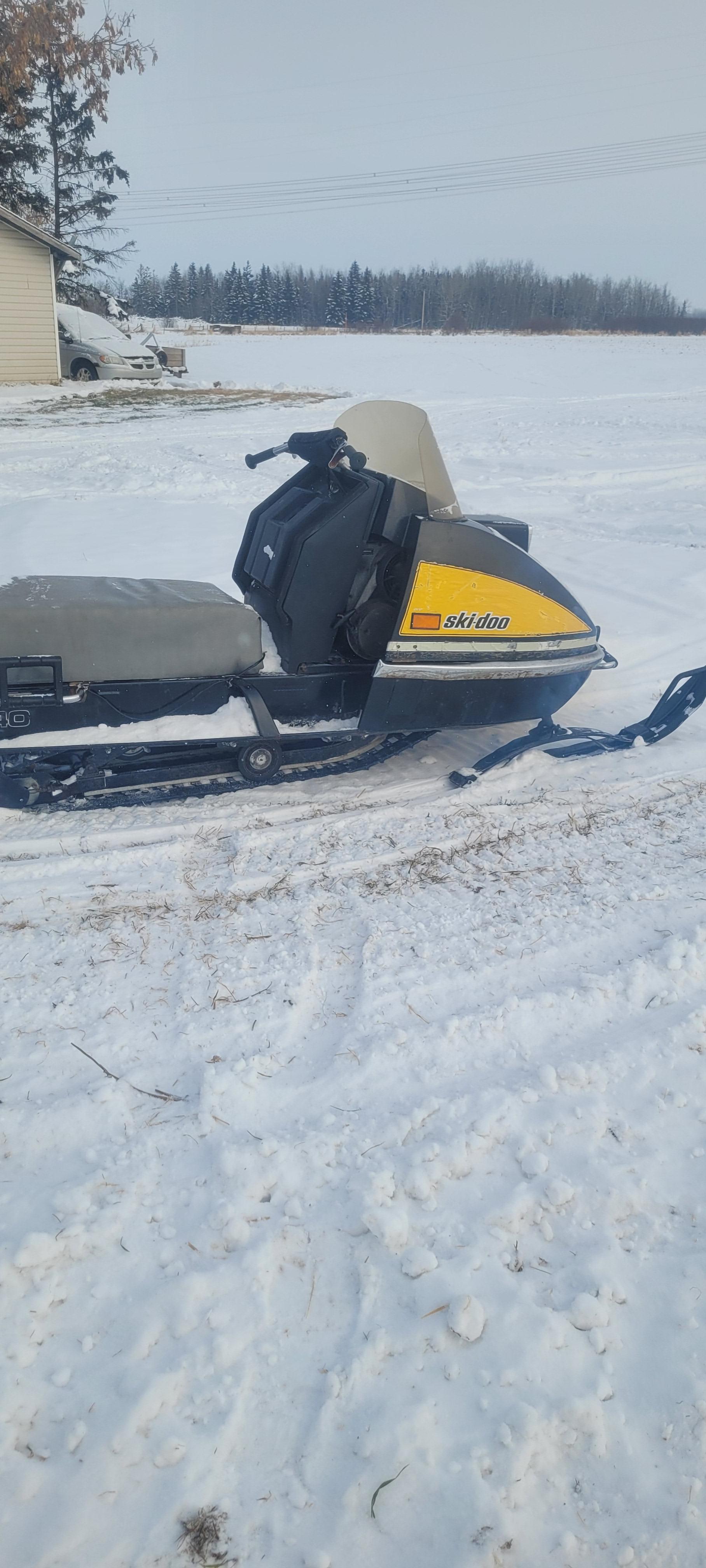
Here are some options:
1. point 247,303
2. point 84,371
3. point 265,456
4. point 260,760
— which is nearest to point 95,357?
point 84,371

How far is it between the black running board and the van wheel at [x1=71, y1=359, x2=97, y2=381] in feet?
66.2

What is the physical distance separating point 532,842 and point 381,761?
1029 millimetres

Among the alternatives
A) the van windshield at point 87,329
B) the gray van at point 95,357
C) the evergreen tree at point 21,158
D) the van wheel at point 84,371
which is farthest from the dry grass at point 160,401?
the evergreen tree at point 21,158

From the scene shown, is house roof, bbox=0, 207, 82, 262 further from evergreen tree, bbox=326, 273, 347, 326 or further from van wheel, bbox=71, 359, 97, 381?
evergreen tree, bbox=326, 273, 347, 326

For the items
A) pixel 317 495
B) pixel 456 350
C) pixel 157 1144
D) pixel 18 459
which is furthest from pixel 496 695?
pixel 456 350

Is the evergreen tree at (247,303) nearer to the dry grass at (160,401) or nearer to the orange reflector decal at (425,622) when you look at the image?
the dry grass at (160,401)

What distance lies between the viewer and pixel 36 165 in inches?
966

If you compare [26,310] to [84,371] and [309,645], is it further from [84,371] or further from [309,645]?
[309,645]

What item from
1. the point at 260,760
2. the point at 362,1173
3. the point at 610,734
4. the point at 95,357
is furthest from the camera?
the point at 95,357

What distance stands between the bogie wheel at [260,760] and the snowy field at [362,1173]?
17cm

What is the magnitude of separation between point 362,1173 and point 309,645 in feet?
8.40

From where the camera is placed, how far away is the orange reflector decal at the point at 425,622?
13.4 ft

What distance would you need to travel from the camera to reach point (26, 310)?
62.7 feet

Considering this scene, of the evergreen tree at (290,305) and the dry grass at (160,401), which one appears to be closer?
the dry grass at (160,401)
